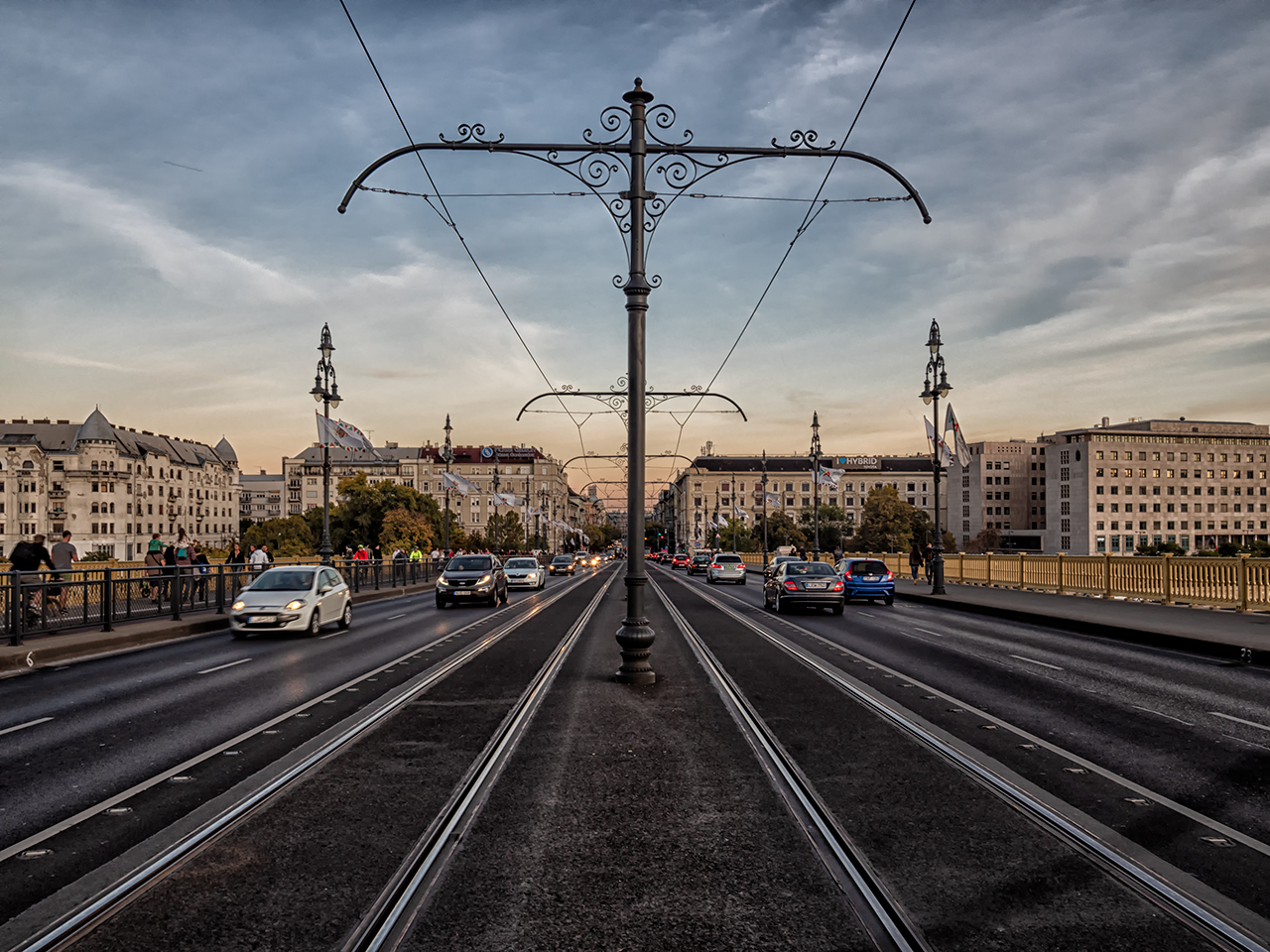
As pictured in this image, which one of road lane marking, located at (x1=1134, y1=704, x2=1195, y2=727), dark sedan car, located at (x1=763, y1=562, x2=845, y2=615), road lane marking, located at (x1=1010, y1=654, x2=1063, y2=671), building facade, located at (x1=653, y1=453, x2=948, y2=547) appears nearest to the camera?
road lane marking, located at (x1=1134, y1=704, x2=1195, y2=727)

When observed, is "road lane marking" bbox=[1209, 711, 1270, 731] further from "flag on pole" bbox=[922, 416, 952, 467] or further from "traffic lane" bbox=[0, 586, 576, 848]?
"flag on pole" bbox=[922, 416, 952, 467]

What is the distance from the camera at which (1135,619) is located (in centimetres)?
1903

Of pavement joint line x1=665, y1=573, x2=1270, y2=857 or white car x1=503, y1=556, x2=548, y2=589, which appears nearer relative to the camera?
pavement joint line x1=665, y1=573, x2=1270, y2=857

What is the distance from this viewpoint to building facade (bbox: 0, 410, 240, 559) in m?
126

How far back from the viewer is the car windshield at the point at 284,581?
19016 mm

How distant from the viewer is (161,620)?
19.4 meters

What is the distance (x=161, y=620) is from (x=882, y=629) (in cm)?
1558

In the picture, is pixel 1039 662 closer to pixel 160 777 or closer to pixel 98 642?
pixel 160 777

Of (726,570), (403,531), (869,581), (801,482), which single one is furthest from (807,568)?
(801,482)

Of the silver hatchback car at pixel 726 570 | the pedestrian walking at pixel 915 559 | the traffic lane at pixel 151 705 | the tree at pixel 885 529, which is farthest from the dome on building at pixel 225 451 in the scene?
the traffic lane at pixel 151 705

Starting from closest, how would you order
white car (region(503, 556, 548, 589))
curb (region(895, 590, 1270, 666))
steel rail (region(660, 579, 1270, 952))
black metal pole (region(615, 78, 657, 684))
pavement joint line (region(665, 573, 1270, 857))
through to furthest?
steel rail (region(660, 579, 1270, 952)) < pavement joint line (region(665, 573, 1270, 857)) < black metal pole (region(615, 78, 657, 684)) < curb (region(895, 590, 1270, 666)) < white car (region(503, 556, 548, 589))

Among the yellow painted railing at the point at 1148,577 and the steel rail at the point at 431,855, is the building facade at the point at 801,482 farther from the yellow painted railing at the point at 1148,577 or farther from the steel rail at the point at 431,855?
the steel rail at the point at 431,855

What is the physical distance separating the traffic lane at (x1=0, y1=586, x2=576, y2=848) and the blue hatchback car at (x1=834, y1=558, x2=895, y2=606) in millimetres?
15410

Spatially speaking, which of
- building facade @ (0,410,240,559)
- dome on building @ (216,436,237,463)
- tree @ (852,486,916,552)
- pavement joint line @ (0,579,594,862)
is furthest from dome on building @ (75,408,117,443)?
pavement joint line @ (0,579,594,862)
